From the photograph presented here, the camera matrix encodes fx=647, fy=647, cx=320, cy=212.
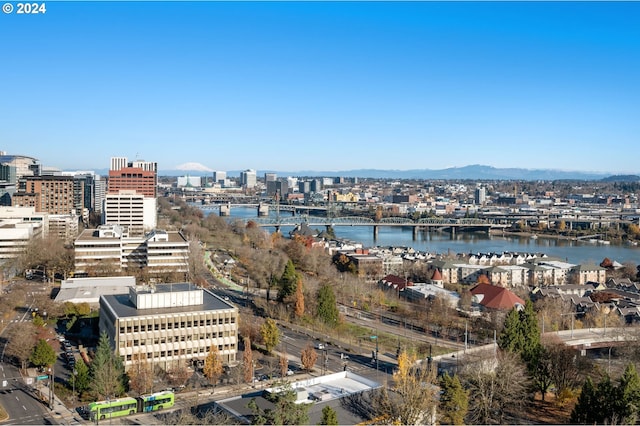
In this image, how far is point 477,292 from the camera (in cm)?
1094

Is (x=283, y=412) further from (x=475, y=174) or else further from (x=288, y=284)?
(x=475, y=174)

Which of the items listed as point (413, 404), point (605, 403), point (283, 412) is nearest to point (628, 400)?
point (605, 403)

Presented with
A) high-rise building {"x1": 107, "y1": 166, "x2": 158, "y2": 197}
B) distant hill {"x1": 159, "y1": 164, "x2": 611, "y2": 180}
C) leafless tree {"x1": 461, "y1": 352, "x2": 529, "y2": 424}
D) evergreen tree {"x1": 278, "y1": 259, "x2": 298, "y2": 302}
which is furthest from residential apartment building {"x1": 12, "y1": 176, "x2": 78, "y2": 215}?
distant hill {"x1": 159, "y1": 164, "x2": 611, "y2": 180}

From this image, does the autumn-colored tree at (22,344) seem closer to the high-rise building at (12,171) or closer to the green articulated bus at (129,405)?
the green articulated bus at (129,405)

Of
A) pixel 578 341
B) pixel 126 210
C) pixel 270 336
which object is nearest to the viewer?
pixel 270 336

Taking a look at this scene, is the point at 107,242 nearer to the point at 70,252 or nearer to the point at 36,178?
the point at 70,252

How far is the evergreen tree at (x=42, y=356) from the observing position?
6.48 m

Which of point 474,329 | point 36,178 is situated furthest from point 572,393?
point 36,178

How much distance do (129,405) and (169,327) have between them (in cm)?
136

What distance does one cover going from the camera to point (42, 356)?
6492 millimetres

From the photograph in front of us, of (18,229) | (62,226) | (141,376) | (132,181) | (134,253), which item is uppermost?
(132,181)

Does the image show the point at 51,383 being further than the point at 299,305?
No

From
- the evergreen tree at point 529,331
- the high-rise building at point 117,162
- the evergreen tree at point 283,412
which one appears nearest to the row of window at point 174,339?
the evergreen tree at point 283,412

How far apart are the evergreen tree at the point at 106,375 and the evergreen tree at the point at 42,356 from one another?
79 centimetres
